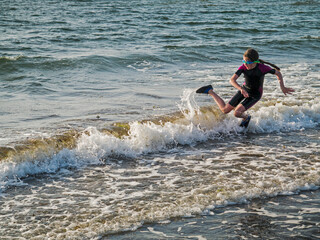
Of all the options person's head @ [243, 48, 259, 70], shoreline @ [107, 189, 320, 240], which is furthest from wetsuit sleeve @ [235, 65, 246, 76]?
shoreline @ [107, 189, 320, 240]

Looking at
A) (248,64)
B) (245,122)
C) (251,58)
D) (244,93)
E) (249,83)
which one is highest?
(251,58)

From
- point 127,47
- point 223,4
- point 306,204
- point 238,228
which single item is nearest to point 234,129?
point 306,204

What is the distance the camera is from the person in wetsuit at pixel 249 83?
9.40 m

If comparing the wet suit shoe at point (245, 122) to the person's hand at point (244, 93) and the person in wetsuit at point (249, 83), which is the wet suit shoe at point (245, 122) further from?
the person's hand at point (244, 93)

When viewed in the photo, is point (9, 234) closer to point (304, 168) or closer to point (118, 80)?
point (304, 168)

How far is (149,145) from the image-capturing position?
9.52m

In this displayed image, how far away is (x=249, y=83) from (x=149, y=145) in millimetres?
2589

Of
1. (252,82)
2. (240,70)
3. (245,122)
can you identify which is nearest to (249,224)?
(240,70)

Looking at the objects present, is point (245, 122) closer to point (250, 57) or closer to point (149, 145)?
point (250, 57)

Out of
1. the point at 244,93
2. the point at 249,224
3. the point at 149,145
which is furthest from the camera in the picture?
the point at 149,145

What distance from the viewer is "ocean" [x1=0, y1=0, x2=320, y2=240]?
605 cm

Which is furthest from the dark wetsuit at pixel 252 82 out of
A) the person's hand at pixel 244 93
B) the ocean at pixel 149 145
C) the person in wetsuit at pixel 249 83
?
the ocean at pixel 149 145

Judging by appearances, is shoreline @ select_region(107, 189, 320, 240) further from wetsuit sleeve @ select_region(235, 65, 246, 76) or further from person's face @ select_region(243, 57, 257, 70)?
person's face @ select_region(243, 57, 257, 70)

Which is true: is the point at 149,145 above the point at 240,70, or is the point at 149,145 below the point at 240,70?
below
